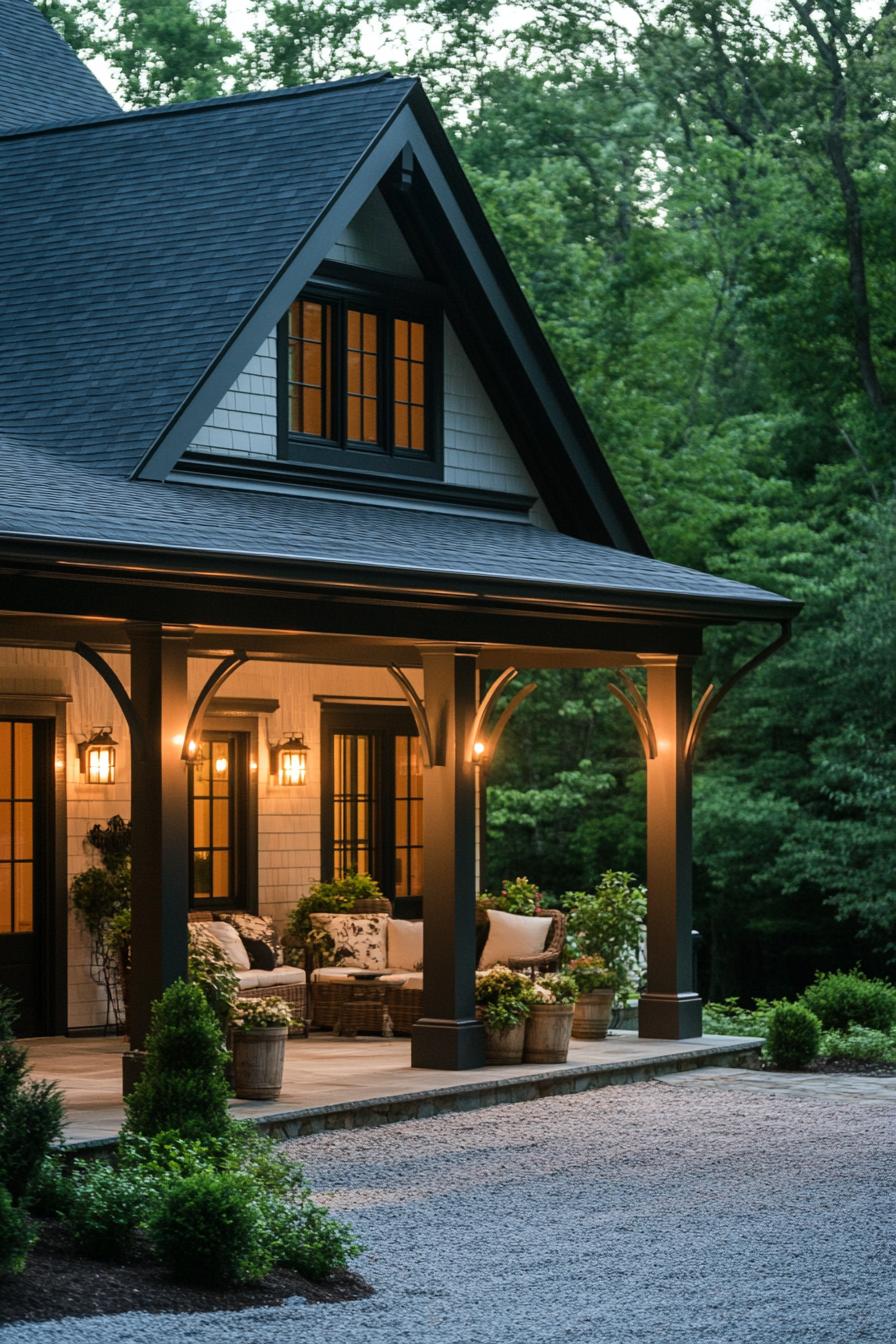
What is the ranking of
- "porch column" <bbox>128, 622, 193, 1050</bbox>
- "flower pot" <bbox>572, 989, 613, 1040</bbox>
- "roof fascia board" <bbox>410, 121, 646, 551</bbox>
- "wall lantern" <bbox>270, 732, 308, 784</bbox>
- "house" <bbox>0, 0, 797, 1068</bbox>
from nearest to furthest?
1. "porch column" <bbox>128, 622, 193, 1050</bbox>
2. "house" <bbox>0, 0, 797, 1068</bbox>
3. "roof fascia board" <bbox>410, 121, 646, 551</bbox>
4. "flower pot" <bbox>572, 989, 613, 1040</bbox>
5. "wall lantern" <bbox>270, 732, 308, 784</bbox>

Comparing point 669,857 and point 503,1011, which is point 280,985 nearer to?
point 503,1011

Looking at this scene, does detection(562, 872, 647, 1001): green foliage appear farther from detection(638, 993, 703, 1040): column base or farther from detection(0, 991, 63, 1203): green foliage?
detection(0, 991, 63, 1203): green foliage

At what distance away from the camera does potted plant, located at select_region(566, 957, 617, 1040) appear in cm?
1558

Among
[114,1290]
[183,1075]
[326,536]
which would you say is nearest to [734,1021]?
[326,536]

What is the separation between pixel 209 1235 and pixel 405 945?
846 cm

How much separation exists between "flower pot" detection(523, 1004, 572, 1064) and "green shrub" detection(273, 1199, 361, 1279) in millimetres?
5550

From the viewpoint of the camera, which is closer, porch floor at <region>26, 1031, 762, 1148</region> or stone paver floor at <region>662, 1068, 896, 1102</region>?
porch floor at <region>26, 1031, 762, 1148</region>

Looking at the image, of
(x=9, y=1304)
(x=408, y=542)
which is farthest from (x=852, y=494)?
(x=9, y=1304)

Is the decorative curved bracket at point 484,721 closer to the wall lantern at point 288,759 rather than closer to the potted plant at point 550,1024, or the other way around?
the wall lantern at point 288,759

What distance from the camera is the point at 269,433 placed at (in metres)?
14.8

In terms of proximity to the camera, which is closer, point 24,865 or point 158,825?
point 158,825

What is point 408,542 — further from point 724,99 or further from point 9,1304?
point 724,99

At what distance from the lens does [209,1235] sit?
25.7 feet

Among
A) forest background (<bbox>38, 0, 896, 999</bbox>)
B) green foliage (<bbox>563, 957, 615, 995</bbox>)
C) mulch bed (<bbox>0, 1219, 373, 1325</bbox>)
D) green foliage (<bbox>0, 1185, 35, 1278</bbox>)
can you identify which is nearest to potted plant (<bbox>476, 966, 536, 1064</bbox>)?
green foliage (<bbox>563, 957, 615, 995</bbox>)
